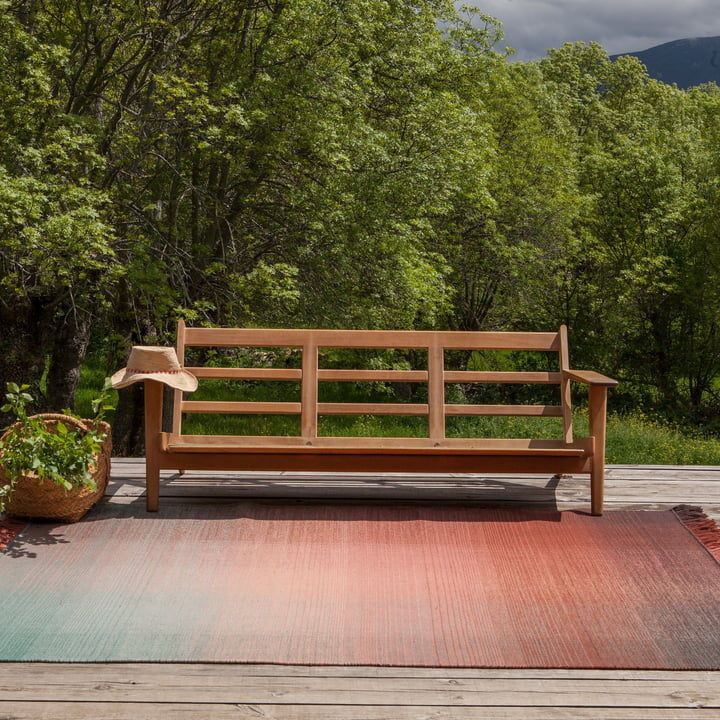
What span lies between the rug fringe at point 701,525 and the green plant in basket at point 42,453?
2858mm

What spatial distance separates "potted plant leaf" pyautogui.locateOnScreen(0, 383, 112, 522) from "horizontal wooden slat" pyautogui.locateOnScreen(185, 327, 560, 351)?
0.85 metres

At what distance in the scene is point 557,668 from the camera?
108 inches

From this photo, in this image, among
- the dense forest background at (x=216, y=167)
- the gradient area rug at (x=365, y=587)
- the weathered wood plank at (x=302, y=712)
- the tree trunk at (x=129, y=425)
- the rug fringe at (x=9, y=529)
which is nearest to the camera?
the weathered wood plank at (x=302, y=712)

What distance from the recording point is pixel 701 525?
13.6 feet

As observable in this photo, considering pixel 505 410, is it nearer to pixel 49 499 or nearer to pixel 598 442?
pixel 598 442

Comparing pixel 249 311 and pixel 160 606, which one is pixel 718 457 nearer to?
pixel 249 311

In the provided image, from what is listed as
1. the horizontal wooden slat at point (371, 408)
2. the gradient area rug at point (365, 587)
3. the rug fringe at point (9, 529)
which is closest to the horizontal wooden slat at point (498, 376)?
the horizontal wooden slat at point (371, 408)

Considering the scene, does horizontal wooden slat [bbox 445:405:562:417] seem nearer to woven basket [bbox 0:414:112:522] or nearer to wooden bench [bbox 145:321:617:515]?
wooden bench [bbox 145:321:617:515]

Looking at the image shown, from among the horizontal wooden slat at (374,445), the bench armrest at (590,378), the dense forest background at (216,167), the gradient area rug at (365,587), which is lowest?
the gradient area rug at (365,587)

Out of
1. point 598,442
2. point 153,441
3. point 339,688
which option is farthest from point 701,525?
point 153,441

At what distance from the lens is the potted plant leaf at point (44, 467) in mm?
3883

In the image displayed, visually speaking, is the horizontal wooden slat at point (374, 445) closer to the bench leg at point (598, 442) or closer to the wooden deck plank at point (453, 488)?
the bench leg at point (598, 442)

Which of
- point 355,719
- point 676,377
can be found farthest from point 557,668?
point 676,377

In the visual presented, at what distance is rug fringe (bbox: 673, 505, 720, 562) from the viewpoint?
3.92 meters
